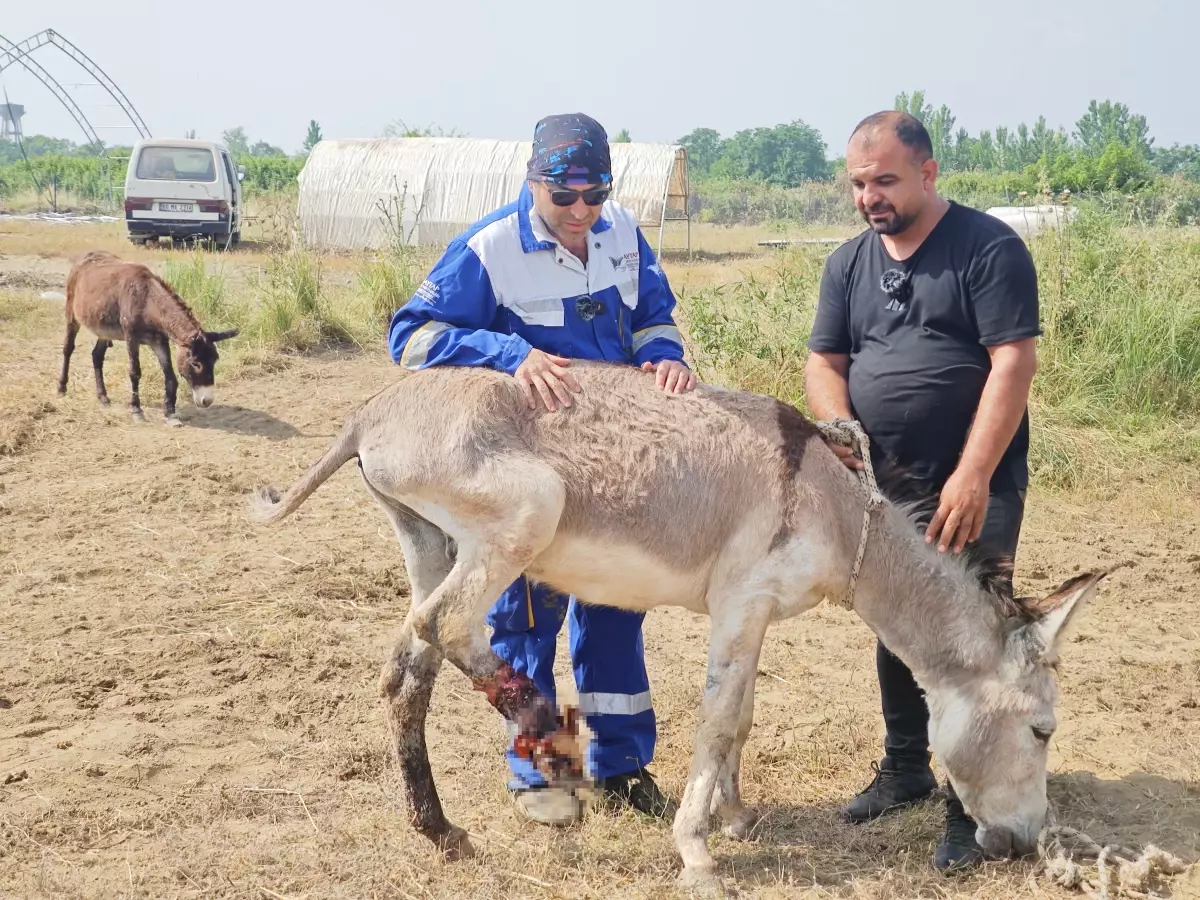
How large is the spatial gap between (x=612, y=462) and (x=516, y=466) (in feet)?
1.02

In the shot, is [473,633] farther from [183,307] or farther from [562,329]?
[183,307]

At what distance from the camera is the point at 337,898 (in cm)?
331

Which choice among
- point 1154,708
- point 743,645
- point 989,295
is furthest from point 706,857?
point 1154,708

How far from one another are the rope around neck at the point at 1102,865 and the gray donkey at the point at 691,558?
0.41ft

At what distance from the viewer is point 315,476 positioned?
11.8ft

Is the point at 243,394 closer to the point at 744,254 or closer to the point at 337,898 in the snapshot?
the point at 337,898

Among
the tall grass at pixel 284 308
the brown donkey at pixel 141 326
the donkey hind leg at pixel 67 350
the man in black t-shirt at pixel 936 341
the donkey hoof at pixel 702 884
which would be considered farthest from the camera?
the tall grass at pixel 284 308

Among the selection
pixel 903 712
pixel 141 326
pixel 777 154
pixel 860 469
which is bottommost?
pixel 903 712

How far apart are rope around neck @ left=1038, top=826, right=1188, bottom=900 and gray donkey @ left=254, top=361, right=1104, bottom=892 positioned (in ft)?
0.41

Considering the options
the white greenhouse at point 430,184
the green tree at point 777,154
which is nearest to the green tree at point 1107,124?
the green tree at point 777,154

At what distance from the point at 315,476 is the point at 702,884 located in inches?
71.0

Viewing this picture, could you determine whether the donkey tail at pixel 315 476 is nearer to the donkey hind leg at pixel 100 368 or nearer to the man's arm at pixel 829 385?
the man's arm at pixel 829 385

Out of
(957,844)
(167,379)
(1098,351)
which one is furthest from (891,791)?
(167,379)

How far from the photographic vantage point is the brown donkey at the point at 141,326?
1003cm
